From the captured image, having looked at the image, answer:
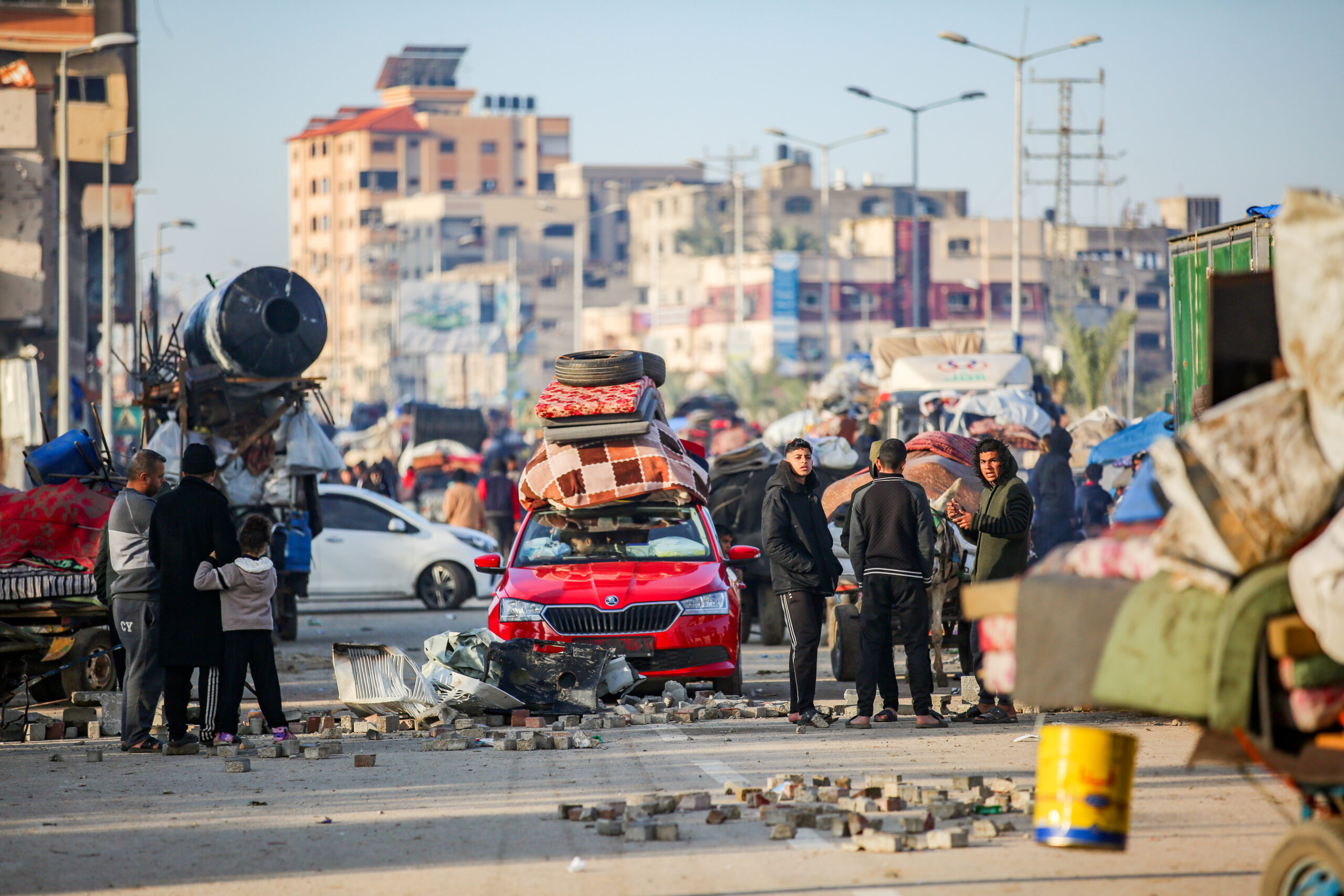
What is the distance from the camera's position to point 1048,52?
113ft

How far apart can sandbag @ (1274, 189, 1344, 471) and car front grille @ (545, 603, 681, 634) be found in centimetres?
796

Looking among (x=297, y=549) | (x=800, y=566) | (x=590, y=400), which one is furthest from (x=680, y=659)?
(x=297, y=549)

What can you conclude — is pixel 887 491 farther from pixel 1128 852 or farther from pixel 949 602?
pixel 1128 852

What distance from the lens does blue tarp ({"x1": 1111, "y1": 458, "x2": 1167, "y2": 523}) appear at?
564cm

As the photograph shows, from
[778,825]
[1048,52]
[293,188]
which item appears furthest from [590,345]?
[778,825]

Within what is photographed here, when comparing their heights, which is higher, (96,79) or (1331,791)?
(96,79)

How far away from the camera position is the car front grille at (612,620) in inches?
496

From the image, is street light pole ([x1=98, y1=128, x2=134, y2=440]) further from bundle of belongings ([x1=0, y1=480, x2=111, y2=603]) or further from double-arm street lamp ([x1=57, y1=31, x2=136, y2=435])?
bundle of belongings ([x1=0, y1=480, x2=111, y2=603])

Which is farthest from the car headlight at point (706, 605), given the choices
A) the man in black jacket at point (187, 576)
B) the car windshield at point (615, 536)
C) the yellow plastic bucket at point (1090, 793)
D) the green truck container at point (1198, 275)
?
the yellow plastic bucket at point (1090, 793)

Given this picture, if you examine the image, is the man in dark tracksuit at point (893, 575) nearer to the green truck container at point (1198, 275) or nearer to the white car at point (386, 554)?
the green truck container at point (1198, 275)

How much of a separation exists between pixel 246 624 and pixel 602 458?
3916 mm

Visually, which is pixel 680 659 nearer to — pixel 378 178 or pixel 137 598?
pixel 137 598

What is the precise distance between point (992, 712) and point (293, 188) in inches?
5989

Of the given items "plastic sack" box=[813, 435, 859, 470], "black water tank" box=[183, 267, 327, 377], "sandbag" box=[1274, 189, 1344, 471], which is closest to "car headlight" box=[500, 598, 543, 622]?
"black water tank" box=[183, 267, 327, 377]
